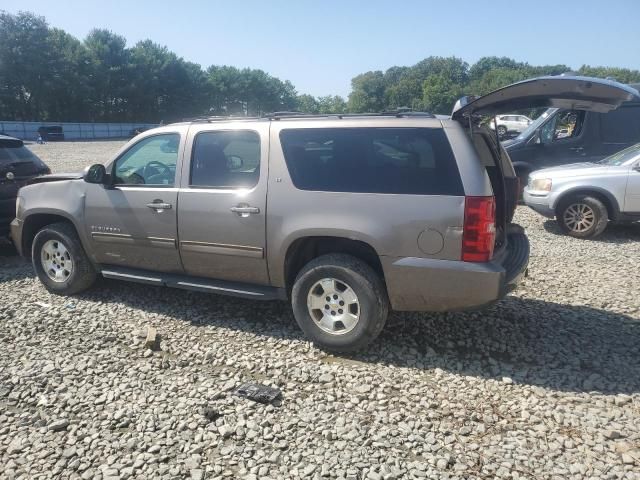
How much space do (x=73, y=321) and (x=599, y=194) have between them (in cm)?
775

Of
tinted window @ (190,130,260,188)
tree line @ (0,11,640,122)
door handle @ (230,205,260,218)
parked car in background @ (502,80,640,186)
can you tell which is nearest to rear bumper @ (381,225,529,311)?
door handle @ (230,205,260,218)

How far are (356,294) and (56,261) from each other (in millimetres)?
3514

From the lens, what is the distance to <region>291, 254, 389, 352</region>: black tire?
3746 millimetres

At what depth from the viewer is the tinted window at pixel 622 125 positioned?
31.9ft

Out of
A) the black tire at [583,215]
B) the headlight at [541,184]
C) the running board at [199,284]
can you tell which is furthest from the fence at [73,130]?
the black tire at [583,215]

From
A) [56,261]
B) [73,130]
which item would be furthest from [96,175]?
[73,130]

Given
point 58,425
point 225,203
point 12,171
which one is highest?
point 12,171

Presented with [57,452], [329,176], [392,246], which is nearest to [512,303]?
[392,246]

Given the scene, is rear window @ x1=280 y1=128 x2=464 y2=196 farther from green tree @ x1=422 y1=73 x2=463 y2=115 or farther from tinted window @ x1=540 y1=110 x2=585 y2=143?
green tree @ x1=422 y1=73 x2=463 y2=115

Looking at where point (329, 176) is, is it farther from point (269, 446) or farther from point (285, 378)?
point (269, 446)

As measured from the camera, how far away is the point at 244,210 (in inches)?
159

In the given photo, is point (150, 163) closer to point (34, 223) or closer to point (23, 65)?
point (34, 223)

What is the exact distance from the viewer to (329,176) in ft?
12.6

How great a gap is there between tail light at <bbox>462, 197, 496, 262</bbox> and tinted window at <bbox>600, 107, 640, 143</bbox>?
8163mm
